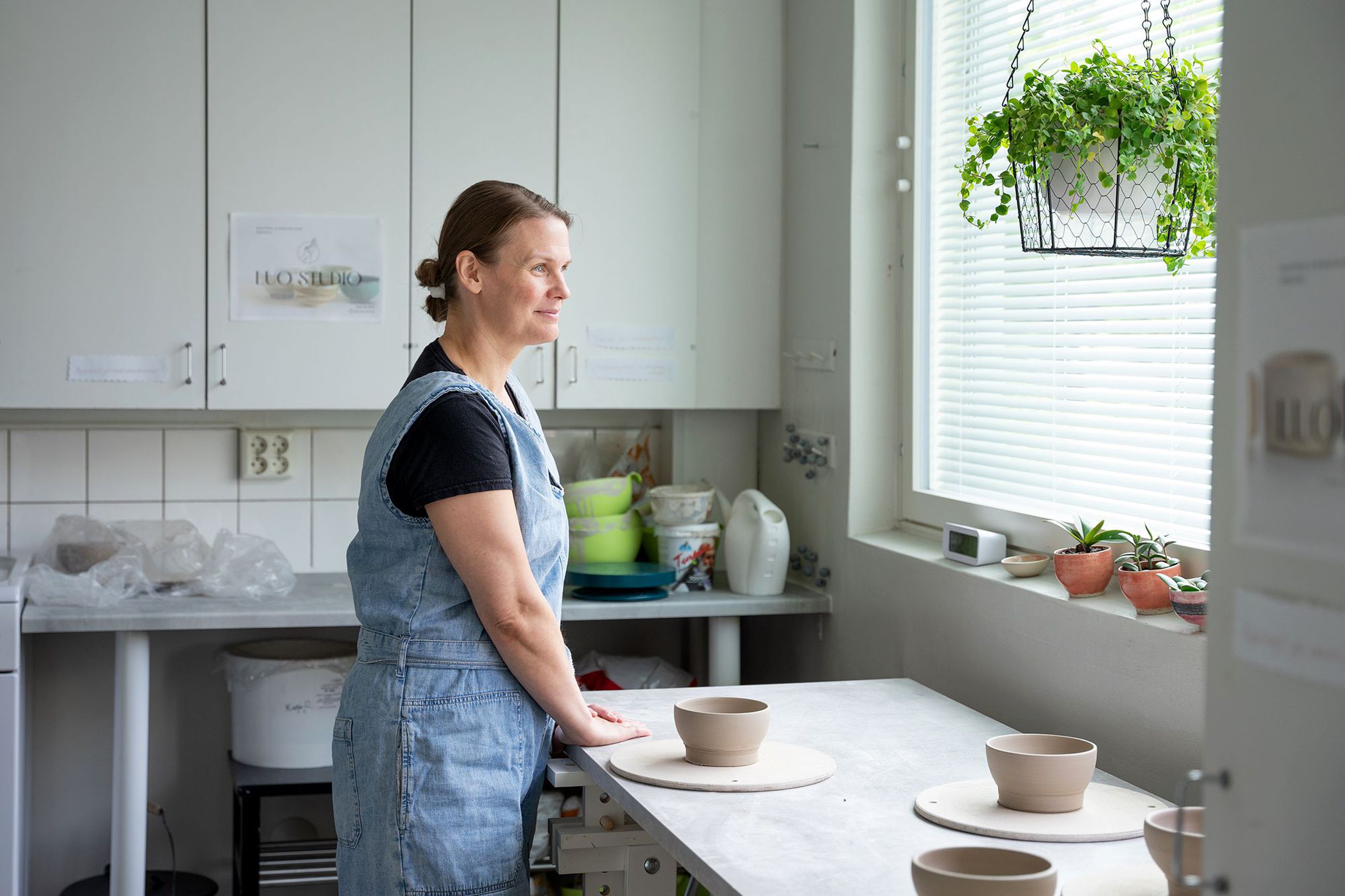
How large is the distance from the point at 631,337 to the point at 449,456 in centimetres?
143

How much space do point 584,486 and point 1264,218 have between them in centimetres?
221

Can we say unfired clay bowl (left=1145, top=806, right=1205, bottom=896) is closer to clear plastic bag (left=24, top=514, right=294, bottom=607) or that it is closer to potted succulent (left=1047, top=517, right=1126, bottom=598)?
potted succulent (left=1047, top=517, right=1126, bottom=598)

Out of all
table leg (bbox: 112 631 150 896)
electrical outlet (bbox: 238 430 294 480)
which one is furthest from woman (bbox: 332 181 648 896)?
electrical outlet (bbox: 238 430 294 480)

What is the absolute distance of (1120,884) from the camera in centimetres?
115

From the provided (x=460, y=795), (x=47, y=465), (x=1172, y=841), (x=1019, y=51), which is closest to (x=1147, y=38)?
(x=1019, y=51)

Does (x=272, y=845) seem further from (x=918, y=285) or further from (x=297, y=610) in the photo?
(x=918, y=285)

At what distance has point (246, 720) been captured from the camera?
277 cm

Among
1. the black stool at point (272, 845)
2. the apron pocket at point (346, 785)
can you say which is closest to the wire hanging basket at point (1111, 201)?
the apron pocket at point (346, 785)

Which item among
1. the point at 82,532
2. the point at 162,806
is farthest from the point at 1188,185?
the point at 162,806

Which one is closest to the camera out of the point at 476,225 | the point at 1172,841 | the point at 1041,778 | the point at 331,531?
the point at 1172,841

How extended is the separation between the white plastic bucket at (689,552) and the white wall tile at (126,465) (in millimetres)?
1189

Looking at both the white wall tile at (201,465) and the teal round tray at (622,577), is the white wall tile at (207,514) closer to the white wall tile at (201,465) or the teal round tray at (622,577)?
the white wall tile at (201,465)

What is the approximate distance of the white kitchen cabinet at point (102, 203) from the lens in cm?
259

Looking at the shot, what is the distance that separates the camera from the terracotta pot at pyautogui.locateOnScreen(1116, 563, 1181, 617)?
1726mm
